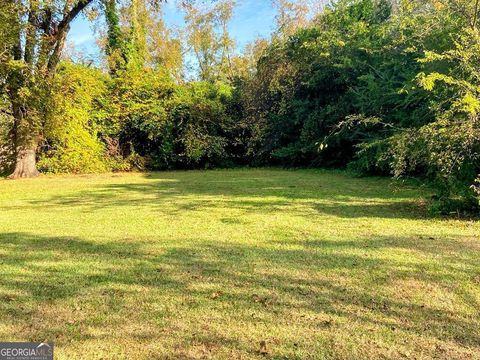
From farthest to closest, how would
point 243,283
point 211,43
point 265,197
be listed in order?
point 211,43 < point 265,197 < point 243,283

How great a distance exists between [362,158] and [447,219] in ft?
23.6

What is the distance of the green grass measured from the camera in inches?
112

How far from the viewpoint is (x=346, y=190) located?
34.3ft

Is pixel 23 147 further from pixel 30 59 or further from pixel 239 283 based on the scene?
pixel 239 283

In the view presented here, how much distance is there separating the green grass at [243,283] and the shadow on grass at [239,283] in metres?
0.02

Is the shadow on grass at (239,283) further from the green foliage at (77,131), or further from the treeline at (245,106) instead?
the green foliage at (77,131)

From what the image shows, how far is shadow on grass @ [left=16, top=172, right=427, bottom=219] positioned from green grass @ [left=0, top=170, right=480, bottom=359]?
0.47 feet

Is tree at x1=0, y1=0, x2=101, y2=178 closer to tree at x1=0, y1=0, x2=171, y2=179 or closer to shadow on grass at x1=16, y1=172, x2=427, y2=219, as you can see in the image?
tree at x1=0, y1=0, x2=171, y2=179

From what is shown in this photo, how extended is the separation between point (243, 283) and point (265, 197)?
5545 millimetres

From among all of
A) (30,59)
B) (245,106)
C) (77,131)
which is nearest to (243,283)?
(30,59)

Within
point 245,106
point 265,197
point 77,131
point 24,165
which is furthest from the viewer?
point 245,106

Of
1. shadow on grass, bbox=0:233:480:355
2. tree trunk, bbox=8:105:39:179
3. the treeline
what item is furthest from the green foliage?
shadow on grass, bbox=0:233:480:355

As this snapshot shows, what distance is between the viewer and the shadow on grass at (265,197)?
778 centimetres

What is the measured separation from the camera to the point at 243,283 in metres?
3.94
